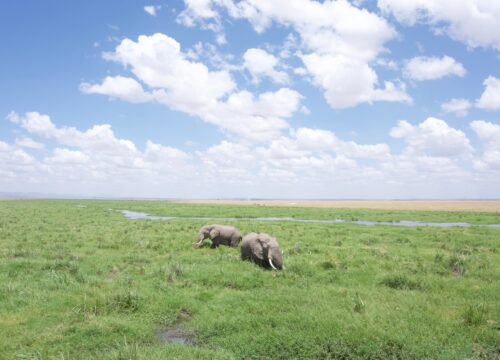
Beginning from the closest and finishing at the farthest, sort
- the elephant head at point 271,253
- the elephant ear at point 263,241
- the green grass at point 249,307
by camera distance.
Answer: the green grass at point 249,307
the elephant head at point 271,253
the elephant ear at point 263,241

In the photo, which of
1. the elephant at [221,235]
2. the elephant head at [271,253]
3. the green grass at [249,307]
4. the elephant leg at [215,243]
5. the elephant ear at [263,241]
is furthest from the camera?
the elephant at [221,235]

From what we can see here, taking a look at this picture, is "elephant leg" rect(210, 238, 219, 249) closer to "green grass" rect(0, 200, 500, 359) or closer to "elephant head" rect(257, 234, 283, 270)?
"green grass" rect(0, 200, 500, 359)

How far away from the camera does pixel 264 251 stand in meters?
16.0

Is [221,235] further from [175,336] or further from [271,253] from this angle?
[175,336]

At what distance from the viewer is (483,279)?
14297 mm

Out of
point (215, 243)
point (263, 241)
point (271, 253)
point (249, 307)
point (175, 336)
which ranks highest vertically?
point (263, 241)

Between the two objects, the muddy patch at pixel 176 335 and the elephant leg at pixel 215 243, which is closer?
the muddy patch at pixel 176 335

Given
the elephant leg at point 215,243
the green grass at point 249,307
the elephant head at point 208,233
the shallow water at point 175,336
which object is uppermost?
the elephant head at point 208,233

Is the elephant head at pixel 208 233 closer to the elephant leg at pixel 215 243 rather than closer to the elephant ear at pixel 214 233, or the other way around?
the elephant ear at pixel 214 233

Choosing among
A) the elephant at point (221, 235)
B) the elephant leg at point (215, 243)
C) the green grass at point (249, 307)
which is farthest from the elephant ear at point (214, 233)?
the green grass at point (249, 307)

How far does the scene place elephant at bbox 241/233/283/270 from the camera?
617 inches

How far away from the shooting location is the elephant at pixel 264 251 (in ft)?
51.4

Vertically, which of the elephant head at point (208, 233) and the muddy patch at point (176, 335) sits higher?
the elephant head at point (208, 233)

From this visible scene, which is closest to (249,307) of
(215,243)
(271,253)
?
(271,253)
